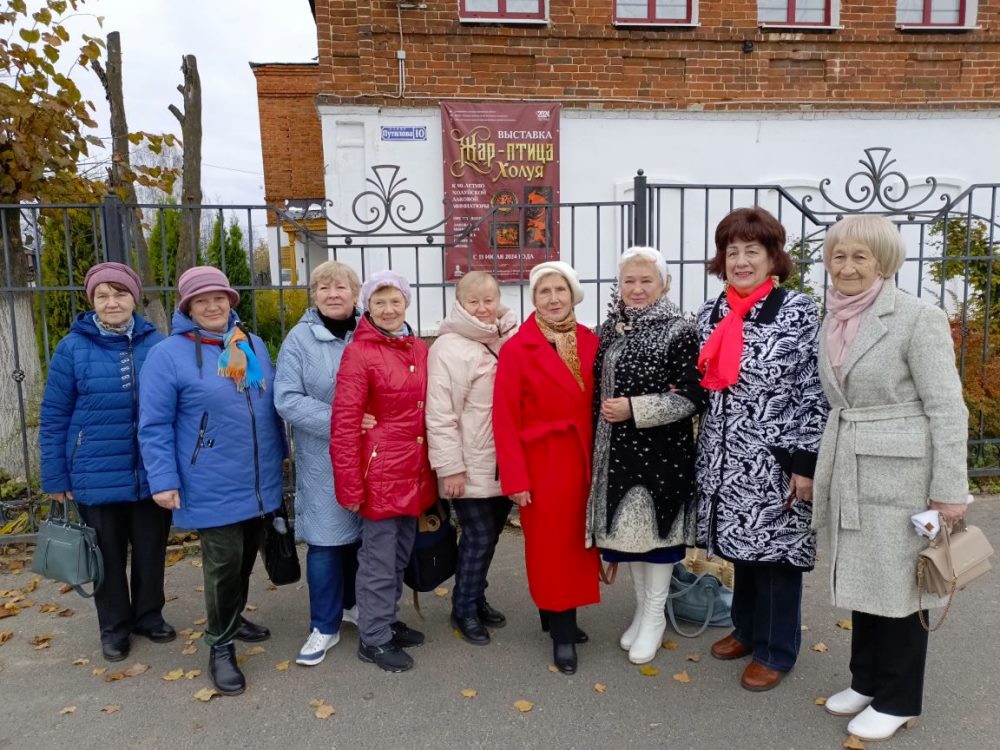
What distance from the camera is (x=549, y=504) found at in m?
3.01

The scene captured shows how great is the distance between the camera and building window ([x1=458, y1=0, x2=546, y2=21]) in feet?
28.0

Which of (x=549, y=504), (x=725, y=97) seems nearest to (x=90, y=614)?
(x=549, y=504)

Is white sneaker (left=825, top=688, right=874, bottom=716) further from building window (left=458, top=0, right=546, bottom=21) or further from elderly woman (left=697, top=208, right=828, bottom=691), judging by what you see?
building window (left=458, top=0, right=546, bottom=21)

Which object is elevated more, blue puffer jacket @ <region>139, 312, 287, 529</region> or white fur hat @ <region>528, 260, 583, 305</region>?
white fur hat @ <region>528, 260, 583, 305</region>

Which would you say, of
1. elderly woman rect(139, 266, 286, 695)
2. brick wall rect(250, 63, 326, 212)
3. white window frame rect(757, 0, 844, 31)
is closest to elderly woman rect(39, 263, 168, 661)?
elderly woman rect(139, 266, 286, 695)

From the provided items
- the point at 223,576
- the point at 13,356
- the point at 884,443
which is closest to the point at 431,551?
the point at 223,576

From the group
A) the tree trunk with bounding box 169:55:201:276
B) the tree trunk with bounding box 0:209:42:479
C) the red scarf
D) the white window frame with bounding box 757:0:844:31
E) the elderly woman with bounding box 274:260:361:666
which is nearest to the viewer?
the red scarf

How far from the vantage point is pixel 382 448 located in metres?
2.99

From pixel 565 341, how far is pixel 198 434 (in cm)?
149

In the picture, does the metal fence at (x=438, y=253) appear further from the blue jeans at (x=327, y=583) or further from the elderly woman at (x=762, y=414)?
the blue jeans at (x=327, y=583)

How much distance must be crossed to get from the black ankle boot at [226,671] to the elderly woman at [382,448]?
515 millimetres

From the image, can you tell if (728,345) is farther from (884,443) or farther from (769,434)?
(884,443)

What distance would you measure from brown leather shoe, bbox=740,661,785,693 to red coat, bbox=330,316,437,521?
57.9 inches

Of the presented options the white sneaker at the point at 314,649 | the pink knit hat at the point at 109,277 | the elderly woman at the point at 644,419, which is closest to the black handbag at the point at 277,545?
the white sneaker at the point at 314,649
